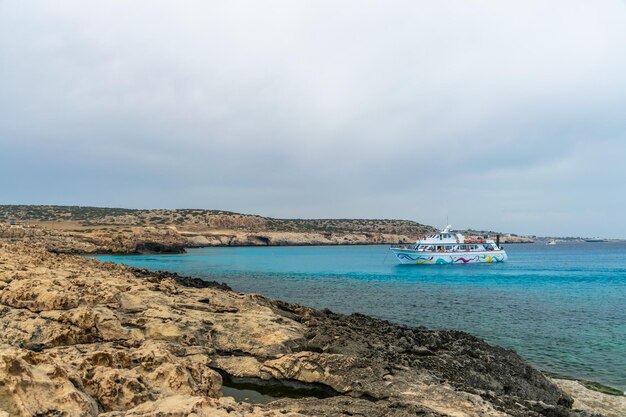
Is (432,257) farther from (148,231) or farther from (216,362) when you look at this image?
(216,362)

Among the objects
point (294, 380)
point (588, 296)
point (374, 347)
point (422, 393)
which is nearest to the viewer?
point (422, 393)

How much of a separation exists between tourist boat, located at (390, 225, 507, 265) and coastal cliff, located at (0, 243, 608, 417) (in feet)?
197

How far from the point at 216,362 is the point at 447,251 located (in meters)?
70.2

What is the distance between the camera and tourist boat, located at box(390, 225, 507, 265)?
247 feet

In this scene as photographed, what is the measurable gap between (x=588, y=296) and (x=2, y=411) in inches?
1581

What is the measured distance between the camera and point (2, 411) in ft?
16.2

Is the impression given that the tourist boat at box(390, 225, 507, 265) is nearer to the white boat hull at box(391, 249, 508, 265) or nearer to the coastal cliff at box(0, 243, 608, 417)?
the white boat hull at box(391, 249, 508, 265)

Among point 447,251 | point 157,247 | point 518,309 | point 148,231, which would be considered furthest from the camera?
point 148,231

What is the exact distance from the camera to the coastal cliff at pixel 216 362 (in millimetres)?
6012

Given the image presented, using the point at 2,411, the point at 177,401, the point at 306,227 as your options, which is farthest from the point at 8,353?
the point at 306,227

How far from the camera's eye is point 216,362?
11.7 meters

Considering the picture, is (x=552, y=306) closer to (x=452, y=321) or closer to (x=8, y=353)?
(x=452, y=321)

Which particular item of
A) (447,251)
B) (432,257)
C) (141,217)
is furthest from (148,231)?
(447,251)

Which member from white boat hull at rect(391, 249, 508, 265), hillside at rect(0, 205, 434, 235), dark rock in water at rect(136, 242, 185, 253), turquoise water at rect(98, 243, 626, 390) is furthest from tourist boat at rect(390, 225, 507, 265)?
hillside at rect(0, 205, 434, 235)
